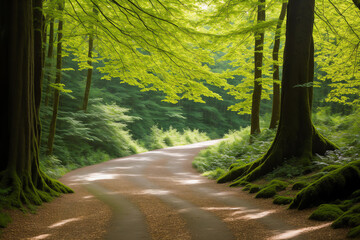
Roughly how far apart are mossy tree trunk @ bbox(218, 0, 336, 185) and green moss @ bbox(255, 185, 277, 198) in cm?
156

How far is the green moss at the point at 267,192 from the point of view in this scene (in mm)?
7373

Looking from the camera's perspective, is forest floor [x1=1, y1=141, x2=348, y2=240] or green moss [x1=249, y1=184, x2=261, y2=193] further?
green moss [x1=249, y1=184, x2=261, y2=193]

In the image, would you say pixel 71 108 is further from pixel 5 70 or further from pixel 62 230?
pixel 62 230

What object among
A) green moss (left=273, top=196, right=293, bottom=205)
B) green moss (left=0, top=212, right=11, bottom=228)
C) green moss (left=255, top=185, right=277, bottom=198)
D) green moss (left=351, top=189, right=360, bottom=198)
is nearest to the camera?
green moss (left=0, top=212, right=11, bottom=228)

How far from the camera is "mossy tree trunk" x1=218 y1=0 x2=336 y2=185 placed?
899cm

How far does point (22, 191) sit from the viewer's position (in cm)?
670

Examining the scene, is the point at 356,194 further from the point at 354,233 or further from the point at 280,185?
the point at 280,185

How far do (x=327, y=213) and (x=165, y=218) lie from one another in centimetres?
321

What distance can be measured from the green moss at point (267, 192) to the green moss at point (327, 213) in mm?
2101

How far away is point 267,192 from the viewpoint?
7457mm

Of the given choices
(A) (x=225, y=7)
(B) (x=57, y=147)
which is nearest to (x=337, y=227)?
(A) (x=225, y=7)

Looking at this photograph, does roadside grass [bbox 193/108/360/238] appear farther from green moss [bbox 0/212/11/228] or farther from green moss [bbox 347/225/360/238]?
green moss [bbox 0/212/11/228]

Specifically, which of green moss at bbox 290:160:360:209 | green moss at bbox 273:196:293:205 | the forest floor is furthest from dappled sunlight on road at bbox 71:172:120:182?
green moss at bbox 290:160:360:209

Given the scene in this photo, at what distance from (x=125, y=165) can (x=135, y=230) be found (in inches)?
483
